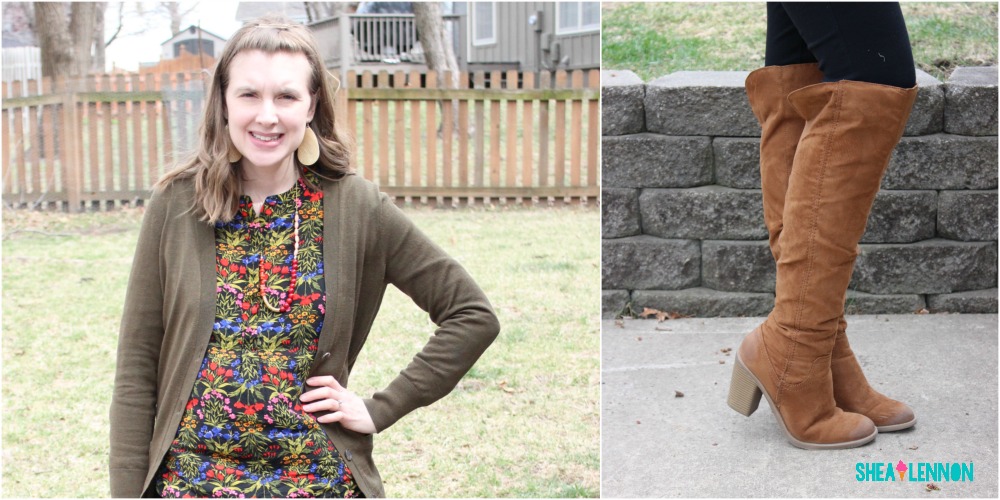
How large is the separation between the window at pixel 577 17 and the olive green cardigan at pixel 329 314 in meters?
12.8

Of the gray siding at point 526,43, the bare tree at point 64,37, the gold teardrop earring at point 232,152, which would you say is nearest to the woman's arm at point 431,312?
the gold teardrop earring at point 232,152

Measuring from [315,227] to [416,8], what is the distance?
11394 mm

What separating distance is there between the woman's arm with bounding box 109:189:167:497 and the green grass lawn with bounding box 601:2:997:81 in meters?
2.70

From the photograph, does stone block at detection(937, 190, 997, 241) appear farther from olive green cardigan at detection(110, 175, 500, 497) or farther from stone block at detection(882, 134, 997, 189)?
olive green cardigan at detection(110, 175, 500, 497)

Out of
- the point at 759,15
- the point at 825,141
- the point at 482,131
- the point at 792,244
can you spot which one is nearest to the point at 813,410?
the point at 792,244

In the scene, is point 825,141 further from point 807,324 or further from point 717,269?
point 717,269

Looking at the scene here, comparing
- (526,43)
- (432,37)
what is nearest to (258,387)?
(432,37)

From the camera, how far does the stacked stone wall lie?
366 centimetres

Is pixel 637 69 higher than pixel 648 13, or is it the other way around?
pixel 648 13

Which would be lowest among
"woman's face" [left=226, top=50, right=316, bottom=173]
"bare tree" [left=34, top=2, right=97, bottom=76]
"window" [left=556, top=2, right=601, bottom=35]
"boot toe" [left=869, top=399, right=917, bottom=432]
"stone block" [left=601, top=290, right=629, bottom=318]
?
"boot toe" [left=869, top=399, right=917, bottom=432]

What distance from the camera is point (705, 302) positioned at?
3.82 meters

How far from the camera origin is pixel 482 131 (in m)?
8.80

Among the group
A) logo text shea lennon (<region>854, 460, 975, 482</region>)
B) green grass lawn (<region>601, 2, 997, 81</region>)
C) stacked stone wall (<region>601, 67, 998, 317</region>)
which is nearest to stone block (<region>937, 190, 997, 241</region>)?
stacked stone wall (<region>601, 67, 998, 317</region>)

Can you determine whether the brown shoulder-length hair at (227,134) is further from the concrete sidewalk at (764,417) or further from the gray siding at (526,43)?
the gray siding at (526,43)
